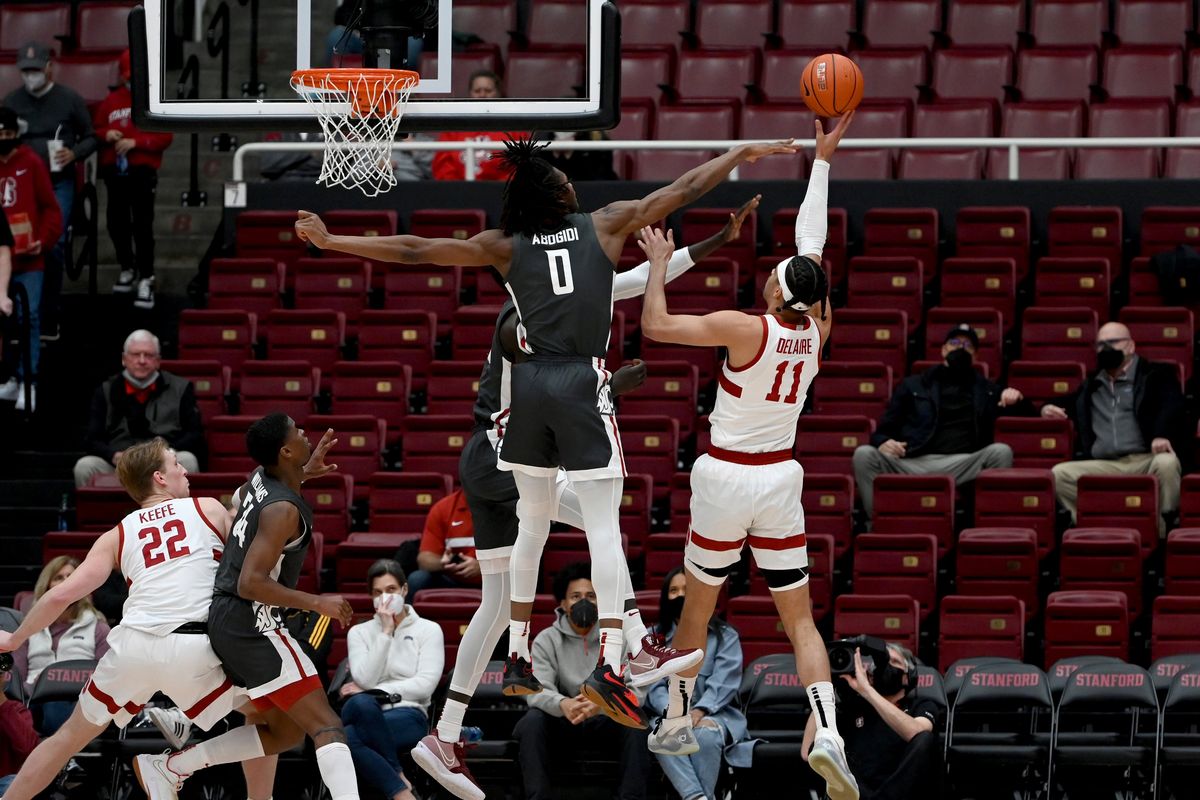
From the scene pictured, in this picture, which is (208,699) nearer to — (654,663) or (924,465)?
(654,663)

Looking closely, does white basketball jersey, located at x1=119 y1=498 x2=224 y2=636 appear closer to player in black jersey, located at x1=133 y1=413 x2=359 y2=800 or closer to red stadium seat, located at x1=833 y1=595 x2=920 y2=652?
player in black jersey, located at x1=133 y1=413 x2=359 y2=800

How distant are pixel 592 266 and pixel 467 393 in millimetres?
5967

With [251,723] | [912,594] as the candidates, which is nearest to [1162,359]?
[912,594]

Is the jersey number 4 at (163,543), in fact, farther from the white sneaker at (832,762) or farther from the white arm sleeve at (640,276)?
the white sneaker at (832,762)

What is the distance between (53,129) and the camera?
52.8 ft

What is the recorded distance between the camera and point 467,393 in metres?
14.4

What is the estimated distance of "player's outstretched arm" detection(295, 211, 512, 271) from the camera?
27.5 ft

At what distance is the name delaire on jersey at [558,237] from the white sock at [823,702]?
2.27m

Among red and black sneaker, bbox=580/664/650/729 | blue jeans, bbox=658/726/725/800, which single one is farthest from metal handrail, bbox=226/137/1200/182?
red and black sneaker, bbox=580/664/650/729

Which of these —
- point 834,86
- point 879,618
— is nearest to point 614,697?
point 834,86

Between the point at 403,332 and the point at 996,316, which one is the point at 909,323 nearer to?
the point at 996,316

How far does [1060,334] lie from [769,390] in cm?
629

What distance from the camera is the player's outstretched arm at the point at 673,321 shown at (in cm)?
851

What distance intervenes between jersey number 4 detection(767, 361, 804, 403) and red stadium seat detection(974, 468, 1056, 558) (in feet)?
14.8
